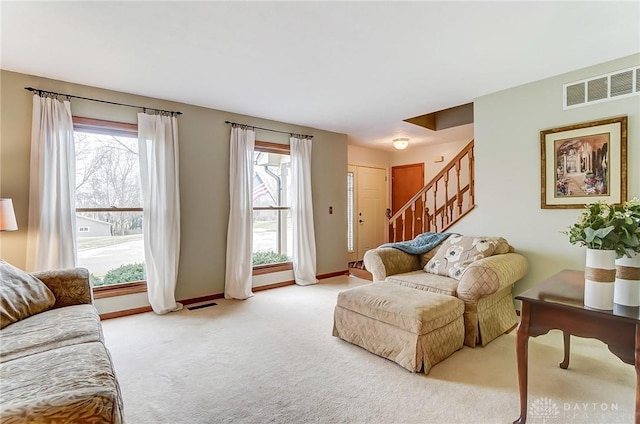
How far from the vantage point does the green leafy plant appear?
1.36 meters

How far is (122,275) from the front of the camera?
3.51 meters

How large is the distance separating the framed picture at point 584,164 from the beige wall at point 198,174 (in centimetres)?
303

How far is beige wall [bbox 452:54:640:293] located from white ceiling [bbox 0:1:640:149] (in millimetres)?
183

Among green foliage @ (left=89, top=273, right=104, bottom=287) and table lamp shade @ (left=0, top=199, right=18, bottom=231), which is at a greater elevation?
table lamp shade @ (left=0, top=199, right=18, bottom=231)

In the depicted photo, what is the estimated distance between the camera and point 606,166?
8.97ft

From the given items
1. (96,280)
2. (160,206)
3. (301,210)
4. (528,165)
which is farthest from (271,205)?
(528,165)

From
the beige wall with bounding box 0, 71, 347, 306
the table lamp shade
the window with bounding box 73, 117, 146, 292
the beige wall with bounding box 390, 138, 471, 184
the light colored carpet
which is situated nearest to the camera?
the light colored carpet

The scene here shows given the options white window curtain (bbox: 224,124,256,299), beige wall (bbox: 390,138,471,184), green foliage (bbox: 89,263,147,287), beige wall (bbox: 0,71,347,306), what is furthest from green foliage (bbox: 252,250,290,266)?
beige wall (bbox: 390,138,471,184)

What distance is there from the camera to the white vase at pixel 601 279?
1.42m

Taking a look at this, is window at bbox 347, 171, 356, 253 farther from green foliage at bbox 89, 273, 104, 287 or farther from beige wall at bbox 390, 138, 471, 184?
green foliage at bbox 89, 273, 104, 287

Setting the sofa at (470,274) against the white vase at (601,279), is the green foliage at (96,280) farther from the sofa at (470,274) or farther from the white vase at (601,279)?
the white vase at (601,279)

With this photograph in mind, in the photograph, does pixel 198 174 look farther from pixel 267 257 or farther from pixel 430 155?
pixel 430 155

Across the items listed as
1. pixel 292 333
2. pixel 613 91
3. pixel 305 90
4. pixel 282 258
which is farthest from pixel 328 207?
pixel 613 91

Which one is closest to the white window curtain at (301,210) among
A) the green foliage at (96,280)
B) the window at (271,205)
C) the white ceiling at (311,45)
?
the window at (271,205)
